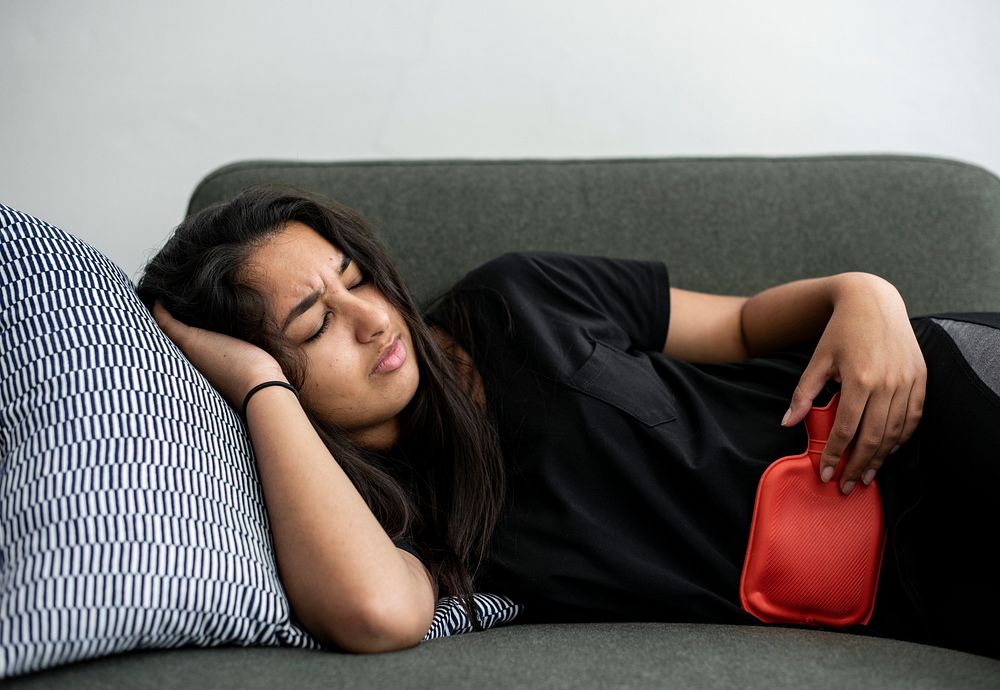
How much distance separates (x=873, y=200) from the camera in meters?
1.37

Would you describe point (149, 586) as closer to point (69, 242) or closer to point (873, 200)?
point (69, 242)

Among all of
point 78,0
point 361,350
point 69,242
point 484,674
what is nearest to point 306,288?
point 361,350

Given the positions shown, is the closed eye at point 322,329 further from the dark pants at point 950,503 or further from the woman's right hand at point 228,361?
the dark pants at point 950,503

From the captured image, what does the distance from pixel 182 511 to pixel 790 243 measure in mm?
1018

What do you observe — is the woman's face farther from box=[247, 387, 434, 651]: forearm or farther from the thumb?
the thumb

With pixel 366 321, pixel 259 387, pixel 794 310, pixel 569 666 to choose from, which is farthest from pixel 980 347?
pixel 259 387

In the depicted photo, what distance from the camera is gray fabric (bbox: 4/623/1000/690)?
0.73m

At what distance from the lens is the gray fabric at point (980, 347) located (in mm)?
958

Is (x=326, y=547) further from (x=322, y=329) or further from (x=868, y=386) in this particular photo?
(x=868, y=386)

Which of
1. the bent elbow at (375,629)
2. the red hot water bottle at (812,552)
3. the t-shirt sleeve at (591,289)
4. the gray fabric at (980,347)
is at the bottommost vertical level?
the bent elbow at (375,629)

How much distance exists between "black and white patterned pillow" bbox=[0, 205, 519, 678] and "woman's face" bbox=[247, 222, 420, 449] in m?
0.13

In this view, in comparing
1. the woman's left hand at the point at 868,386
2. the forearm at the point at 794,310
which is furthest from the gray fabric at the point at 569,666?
the forearm at the point at 794,310

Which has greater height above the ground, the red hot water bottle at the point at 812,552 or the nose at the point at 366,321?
the nose at the point at 366,321

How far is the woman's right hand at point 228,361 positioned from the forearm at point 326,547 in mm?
47
